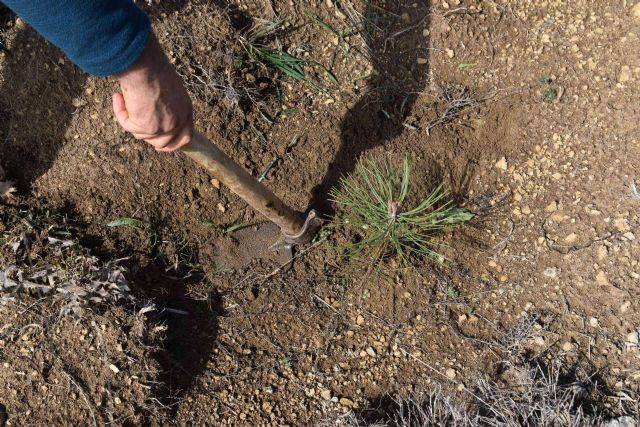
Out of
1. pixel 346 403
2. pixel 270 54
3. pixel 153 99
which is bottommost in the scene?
pixel 346 403

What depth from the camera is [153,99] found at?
98cm

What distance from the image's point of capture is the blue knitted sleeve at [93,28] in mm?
860

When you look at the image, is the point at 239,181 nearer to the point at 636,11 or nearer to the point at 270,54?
the point at 270,54

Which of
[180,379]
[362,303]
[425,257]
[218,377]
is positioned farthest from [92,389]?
[425,257]

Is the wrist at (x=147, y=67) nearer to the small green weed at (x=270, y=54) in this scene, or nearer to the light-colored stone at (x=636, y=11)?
the small green weed at (x=270, y=54)

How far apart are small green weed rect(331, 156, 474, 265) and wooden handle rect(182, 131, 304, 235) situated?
0.63 ft

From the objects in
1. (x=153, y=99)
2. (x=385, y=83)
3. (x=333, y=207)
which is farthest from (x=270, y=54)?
(x=153, y=99)

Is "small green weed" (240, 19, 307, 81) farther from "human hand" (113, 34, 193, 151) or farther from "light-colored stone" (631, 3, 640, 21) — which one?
"light-colored stone" (631, 3, 640, 21)

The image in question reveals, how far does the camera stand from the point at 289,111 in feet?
6.38

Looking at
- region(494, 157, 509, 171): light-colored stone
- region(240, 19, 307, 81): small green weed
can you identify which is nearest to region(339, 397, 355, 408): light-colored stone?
region(494, 157, 509, 171): light-colored stone

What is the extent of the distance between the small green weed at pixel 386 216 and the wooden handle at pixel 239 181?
192 millimetres

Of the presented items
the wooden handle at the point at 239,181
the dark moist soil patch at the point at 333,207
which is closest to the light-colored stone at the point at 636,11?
the dark moist soil patch at the point at 333,207

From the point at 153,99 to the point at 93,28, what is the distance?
154mm

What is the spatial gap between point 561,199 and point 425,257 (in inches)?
19.8
